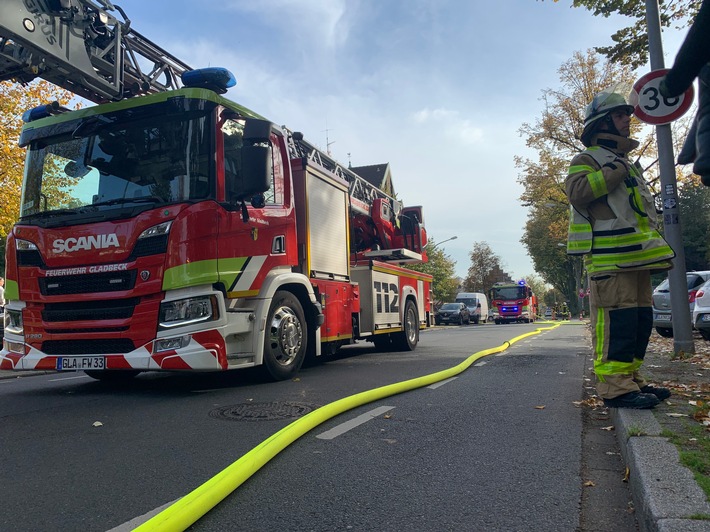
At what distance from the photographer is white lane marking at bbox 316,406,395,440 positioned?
13.1 ft

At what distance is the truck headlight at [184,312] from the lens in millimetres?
5258

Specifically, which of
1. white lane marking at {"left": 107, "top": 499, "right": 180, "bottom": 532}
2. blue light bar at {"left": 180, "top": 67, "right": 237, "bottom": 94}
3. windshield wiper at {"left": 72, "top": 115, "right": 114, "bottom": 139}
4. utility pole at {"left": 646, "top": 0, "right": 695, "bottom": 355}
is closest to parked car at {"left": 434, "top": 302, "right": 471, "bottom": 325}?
utility pole at {"left": 646, "top": 0, "right": 695, "bottom": 355}

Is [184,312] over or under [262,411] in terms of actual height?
over

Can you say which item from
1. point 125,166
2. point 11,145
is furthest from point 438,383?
point 11,145

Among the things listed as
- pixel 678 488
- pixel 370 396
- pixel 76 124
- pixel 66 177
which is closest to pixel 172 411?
pixel 370 396

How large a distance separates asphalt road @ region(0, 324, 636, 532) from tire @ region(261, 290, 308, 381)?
0.27 metres

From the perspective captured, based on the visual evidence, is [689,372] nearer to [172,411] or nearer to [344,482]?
[344,482]

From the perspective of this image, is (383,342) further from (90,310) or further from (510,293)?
(510,293)

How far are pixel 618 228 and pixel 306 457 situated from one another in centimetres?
272

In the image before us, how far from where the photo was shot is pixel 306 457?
137 inches

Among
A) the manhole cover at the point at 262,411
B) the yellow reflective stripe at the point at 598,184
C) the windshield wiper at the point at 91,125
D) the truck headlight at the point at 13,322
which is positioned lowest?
the manhole cover at the point at 262,411

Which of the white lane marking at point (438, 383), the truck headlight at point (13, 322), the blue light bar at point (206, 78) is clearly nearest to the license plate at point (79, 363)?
the truck headlight at point (13, 322)

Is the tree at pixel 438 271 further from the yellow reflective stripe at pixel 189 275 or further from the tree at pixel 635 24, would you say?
the yellow reflective stripe at pixel 189 275

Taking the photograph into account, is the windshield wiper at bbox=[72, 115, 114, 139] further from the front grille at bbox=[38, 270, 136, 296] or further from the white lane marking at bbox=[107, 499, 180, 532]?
the white lane marking at bbox=[107, 499, 180, 532]
